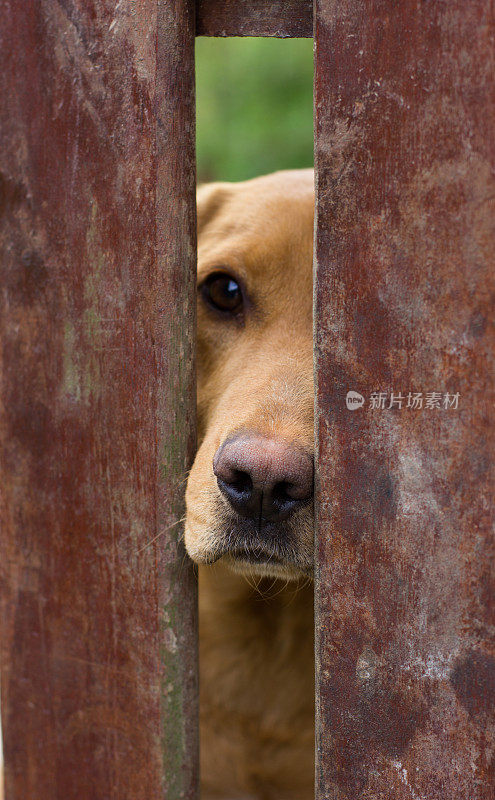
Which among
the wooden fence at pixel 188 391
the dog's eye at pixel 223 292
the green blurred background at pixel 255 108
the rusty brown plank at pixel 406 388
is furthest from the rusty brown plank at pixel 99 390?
the green blurred background at pixel 255 108

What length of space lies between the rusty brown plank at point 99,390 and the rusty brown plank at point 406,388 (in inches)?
12.0

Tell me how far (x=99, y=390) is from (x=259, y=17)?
715 mm

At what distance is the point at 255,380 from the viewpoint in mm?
1928

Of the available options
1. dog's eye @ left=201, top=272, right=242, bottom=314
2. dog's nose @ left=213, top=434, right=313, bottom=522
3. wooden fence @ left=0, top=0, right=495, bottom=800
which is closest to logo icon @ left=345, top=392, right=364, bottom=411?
wooden fence @ left=0, top=0, right=495, bottom=800

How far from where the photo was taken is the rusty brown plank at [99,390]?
1.34 metres

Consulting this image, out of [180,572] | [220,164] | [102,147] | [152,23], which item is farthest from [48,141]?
[220,164]

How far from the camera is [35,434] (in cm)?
147

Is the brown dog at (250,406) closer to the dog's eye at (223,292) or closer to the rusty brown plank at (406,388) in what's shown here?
the dog's eye at (223,292)

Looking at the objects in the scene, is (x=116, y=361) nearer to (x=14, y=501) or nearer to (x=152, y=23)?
(x=14, y=501)

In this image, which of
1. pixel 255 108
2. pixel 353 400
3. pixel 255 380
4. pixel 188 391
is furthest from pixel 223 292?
pixel 255 108

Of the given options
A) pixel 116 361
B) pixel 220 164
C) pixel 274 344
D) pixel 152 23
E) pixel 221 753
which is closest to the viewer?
pixel 152 23

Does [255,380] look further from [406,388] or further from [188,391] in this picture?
[406,388]

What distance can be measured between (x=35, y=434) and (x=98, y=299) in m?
0.29

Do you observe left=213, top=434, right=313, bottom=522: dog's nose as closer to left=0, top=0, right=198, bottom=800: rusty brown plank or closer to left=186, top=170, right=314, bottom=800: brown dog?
left=0, top=0, right=198, bottom=800: rusty brown plank
